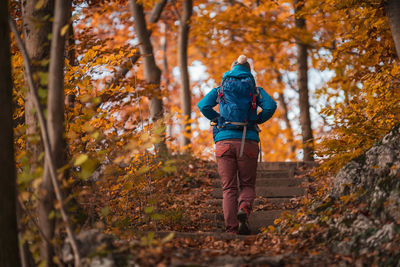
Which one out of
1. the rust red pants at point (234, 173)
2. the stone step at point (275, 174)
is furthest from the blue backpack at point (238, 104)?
the stone step at point (275, 174)

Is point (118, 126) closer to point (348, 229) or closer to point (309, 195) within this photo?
point (309, 195)

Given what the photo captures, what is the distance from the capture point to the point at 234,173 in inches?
213

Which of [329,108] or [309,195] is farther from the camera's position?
[309,195]

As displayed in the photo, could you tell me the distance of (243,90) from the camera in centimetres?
538

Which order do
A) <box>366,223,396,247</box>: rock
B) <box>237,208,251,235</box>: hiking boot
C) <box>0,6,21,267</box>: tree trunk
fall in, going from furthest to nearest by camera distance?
<box>237,208,251,235</box>: hiking boot < <box>366,223,396,247</box>: rock < <box>0,6,21,267</box>: tree trunk

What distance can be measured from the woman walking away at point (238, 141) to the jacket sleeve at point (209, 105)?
0.16 feet

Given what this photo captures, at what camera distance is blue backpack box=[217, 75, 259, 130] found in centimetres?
533

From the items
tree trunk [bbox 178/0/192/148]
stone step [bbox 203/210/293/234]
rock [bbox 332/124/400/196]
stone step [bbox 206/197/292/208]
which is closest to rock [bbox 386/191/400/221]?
rock [bbox 332/124/400/196]

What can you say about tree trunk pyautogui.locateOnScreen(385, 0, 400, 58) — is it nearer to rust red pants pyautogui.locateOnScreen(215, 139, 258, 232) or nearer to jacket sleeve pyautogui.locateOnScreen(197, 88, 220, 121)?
rust red pants pyautogui.locateOnScreen(215, 139, 258, 232)

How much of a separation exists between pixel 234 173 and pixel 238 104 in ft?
2.85

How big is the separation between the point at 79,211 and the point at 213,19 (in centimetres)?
961

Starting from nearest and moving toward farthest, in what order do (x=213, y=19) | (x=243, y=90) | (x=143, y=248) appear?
(x=143, y=248) → (x=243, y=90) → (x=213, y=19)

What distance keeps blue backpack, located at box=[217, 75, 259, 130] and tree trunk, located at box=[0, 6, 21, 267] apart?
8.95ft

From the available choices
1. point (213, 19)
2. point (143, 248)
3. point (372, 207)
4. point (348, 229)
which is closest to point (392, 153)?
point (372, 207)
